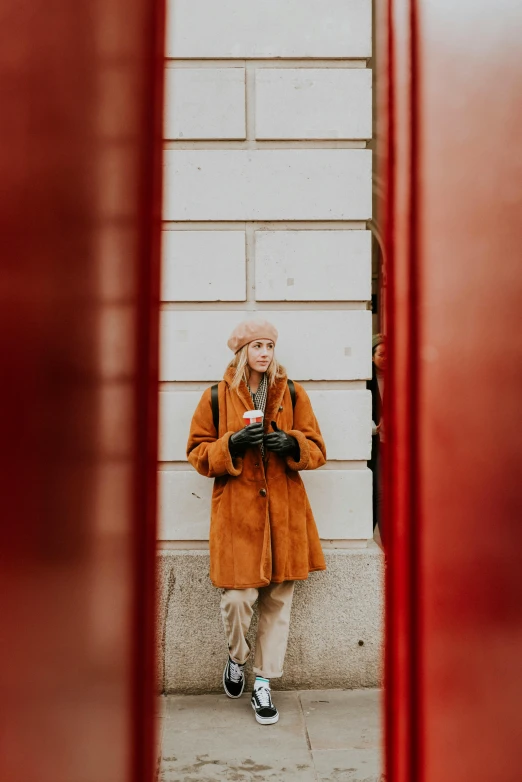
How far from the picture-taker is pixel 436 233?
2.69ft

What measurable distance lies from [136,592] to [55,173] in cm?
54

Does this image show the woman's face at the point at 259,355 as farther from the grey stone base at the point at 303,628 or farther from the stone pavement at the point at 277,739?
the stone pavement at the point at 277,739

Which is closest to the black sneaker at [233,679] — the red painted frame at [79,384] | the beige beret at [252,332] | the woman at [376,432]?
the woman at [376,432]

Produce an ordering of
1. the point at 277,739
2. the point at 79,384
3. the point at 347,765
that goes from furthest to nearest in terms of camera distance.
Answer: the point at 277,739
the point at 347,765
the point at 79,384

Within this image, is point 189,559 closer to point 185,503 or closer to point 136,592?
point 185,503

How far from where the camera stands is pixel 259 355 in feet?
11.0

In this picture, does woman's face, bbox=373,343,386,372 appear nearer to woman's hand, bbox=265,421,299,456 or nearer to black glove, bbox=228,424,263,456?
woman's hand, bbox=265,421,299,456

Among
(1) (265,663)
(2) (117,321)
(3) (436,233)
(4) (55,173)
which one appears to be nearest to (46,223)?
(4) (55,173)

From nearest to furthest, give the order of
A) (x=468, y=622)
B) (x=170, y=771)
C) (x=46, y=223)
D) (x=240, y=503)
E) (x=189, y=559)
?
(x=46, y=223), (x=468, y=622), (x=170, y=771), (x=240, y=503), (x=189, y=559)

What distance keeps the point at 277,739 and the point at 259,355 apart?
1799 mm

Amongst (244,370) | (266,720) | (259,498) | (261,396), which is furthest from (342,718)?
(244,370)

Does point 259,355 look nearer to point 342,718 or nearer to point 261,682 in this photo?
point 261,682

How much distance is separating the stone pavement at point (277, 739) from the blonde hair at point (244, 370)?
164 centimetres

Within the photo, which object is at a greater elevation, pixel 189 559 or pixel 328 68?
pixel 328 68
